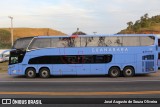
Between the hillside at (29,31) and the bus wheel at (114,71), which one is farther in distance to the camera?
the hillside at (29,31)

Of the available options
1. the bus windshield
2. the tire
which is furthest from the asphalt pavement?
the bus windshield

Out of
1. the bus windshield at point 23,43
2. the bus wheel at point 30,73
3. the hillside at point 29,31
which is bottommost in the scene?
the bus wheel at point 30,73

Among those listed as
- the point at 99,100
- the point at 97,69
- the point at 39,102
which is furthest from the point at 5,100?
the point at 97,69

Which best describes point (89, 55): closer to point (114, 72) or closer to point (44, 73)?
point (114, 72)

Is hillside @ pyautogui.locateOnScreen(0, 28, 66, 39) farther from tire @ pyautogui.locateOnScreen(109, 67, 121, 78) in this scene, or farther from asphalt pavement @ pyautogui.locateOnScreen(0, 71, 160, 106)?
asphalt pavement @ pyautogui.locateOnScreen(0, 71, 160, 106)

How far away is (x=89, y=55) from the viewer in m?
25.9

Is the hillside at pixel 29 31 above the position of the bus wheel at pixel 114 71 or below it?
above

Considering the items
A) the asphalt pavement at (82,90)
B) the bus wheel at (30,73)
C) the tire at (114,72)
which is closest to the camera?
the asphalt pavement at (82,90)

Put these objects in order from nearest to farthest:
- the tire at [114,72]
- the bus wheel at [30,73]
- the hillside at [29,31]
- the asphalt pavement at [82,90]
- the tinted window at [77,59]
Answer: the asphalt pavement at [82,90]
the tire at [114,72]
the tinted window at [77,59]
the bus wheel at [30,73]
the hillside at [29,31]

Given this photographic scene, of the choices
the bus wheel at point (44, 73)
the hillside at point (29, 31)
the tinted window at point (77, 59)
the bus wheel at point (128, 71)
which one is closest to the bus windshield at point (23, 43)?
the tinted window at point (77, 59)

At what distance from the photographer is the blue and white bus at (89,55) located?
25.8m

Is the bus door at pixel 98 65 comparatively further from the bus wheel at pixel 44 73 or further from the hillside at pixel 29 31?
the hillside at pixel 29 31

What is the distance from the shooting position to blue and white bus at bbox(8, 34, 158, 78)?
2583 centimetres

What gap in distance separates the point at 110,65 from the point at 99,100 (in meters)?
18.2
